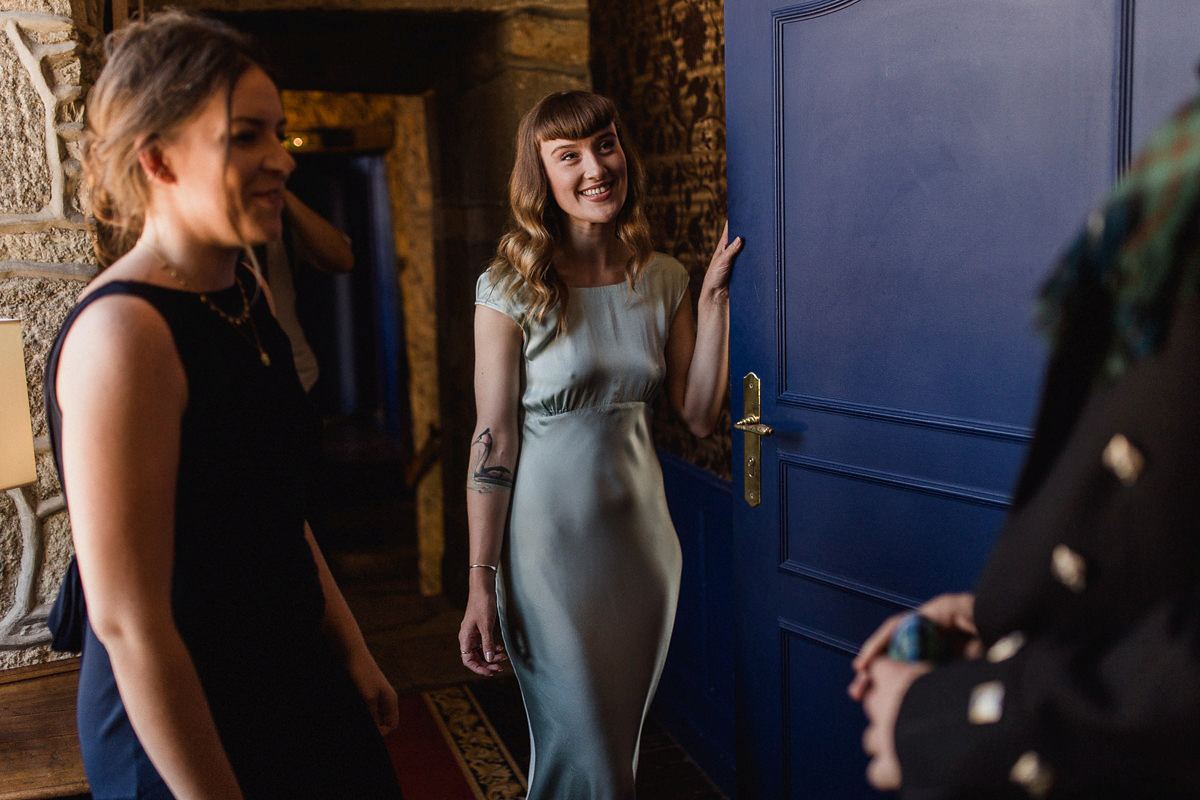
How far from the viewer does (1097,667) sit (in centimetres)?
73

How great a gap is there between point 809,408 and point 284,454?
1207mm

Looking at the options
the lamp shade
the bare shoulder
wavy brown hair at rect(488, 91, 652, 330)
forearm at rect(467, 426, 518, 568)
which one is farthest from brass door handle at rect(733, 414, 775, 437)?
the lamp shade

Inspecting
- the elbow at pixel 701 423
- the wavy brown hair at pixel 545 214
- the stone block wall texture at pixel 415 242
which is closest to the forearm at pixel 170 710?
the wavy brown hair at pixel 545 214

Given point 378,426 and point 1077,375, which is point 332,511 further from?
point 1077,375

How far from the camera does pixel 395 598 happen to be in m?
4.95

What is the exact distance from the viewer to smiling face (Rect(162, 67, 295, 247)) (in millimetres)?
1096

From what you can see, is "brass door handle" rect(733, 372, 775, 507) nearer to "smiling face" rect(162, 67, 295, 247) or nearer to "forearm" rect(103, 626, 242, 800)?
"smiling face" rect(162, 67, 295, 247)

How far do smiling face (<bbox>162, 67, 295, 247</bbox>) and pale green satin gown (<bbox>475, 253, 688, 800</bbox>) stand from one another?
898 mm

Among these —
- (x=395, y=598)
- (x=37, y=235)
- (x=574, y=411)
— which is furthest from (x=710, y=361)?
(x=395, y=598)

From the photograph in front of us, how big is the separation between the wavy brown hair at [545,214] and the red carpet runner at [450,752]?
65.2 inches

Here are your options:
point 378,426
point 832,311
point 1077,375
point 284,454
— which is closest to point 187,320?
point 284,454

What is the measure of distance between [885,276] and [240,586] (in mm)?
1318

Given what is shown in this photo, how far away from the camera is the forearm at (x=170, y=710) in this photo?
103cm

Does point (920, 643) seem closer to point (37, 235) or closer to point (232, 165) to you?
point (232, 165)
